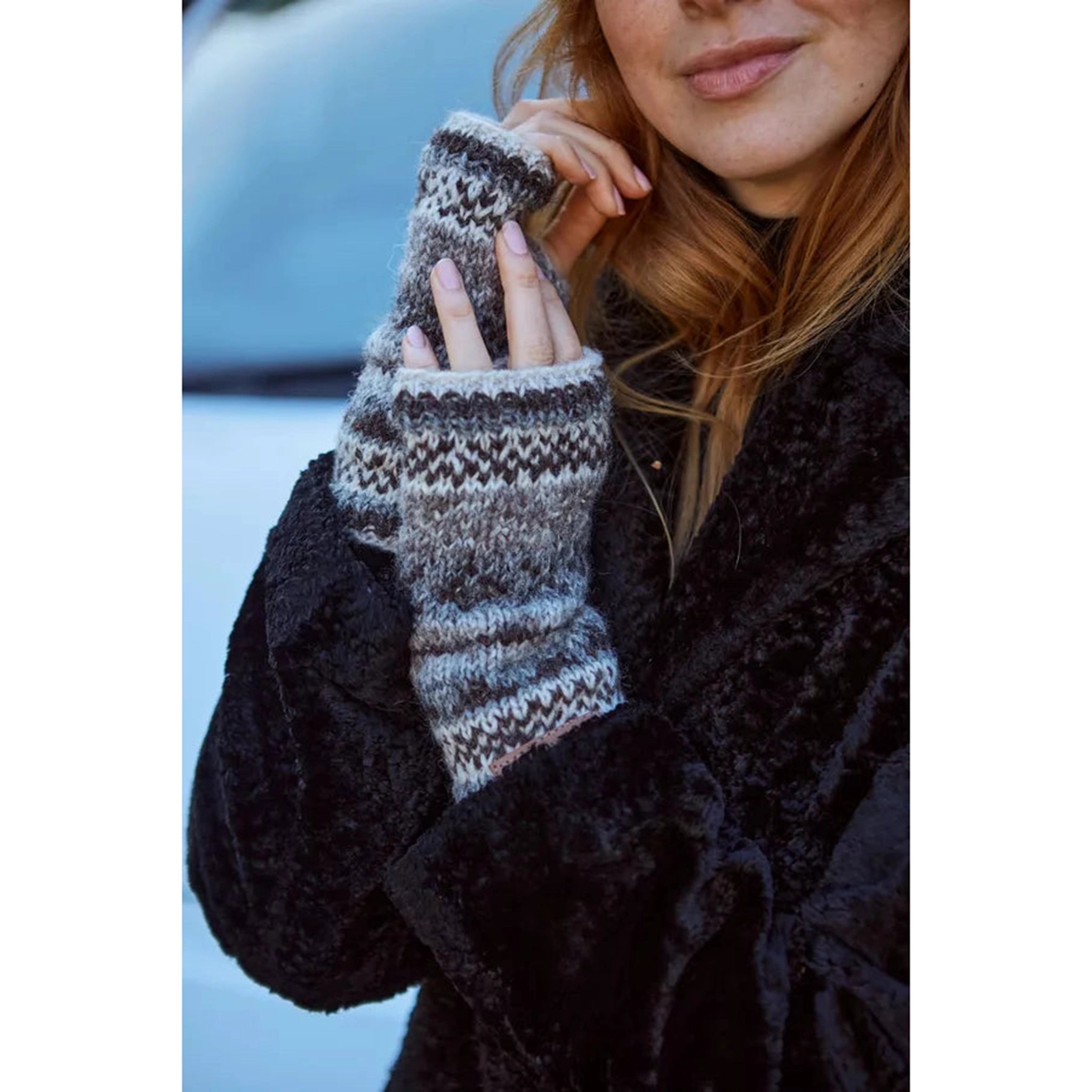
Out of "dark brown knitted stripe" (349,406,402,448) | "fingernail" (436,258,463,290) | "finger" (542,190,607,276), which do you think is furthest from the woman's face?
"dark brown knitted stripe" (349,406,402,448)

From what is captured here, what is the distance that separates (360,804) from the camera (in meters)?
1.14

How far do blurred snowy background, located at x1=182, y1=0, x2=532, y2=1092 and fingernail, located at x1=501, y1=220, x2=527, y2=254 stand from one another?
0.63ft

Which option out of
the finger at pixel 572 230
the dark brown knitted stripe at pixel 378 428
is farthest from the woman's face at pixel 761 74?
the dark brown knitted stripe at pixel 378 428

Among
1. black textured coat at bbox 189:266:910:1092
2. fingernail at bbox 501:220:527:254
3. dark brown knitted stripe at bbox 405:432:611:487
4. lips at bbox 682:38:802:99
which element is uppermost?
lips at bbox 682:38:802:99

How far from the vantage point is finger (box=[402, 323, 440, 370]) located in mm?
1130

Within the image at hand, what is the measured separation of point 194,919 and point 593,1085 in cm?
48

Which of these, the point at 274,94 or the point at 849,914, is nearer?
the point at 849,914

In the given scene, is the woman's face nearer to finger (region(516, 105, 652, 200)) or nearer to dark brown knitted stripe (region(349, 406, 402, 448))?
finger (region(516, 105, 652, 200))

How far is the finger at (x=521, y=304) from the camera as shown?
1.13 metres

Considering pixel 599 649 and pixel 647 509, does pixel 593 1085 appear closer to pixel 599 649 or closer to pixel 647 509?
pixel 599 649

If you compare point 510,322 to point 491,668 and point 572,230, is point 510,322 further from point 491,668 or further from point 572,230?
point 491,668
